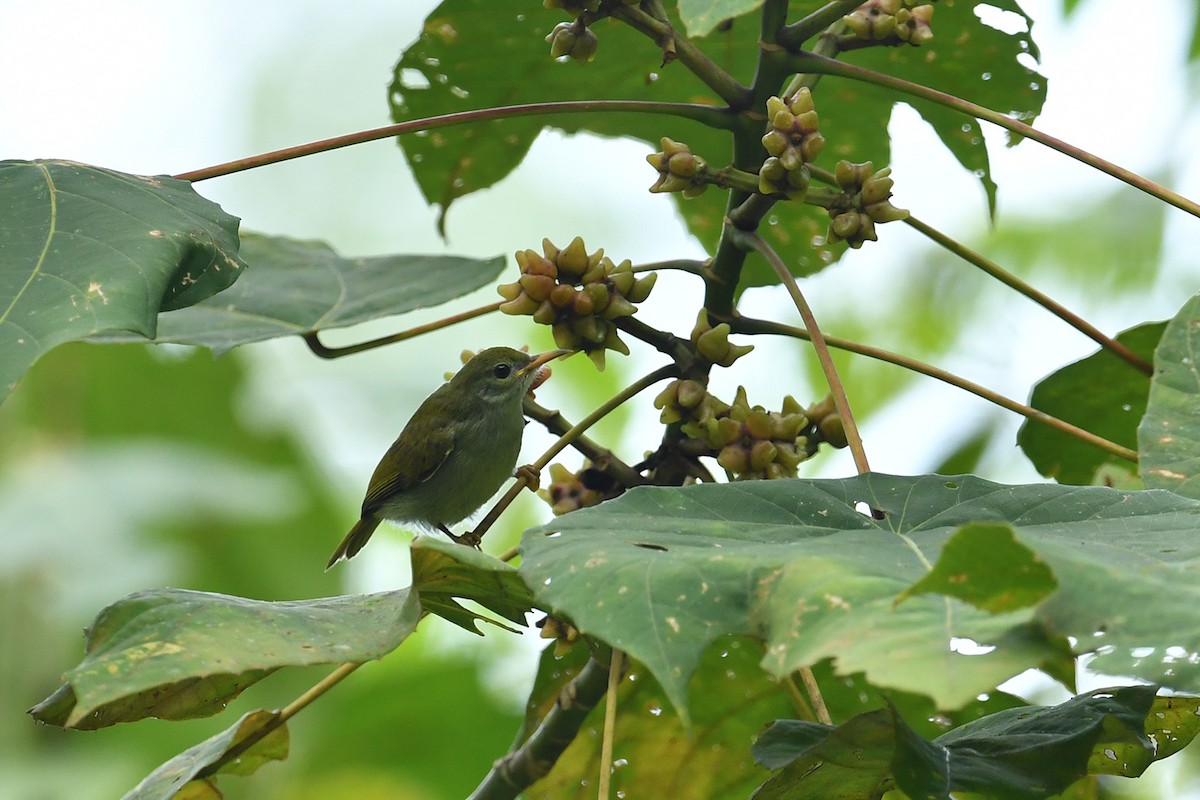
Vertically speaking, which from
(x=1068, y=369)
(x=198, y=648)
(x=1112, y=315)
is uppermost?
(x=198, y=648)

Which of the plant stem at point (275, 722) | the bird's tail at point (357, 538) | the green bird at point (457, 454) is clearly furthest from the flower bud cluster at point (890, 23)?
the bird's tail at point (357, 538)

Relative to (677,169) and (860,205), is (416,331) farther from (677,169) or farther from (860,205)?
(860,205)

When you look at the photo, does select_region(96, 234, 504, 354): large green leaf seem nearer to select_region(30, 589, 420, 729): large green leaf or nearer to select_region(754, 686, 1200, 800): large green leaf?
select_region(30, 589, 420, 729): large green leaf

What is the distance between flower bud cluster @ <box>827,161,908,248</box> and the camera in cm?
178

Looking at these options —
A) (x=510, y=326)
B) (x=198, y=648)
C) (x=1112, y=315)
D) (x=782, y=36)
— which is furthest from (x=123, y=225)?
(x=510, y=326)

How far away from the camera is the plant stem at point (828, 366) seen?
5.50ft

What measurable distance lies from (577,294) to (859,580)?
779 millimetres

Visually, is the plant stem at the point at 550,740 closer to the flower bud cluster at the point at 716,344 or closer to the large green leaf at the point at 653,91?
the flower bud cluster at the point at 716,344

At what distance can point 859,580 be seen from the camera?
3.92ft

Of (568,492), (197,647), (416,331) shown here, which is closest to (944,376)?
(568,492)

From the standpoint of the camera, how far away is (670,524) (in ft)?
4.78

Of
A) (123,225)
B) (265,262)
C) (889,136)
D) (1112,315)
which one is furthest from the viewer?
(1112,315)

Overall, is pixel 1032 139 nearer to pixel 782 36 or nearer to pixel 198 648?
Result: pixel 782 36

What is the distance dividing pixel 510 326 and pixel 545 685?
3.71 meters
